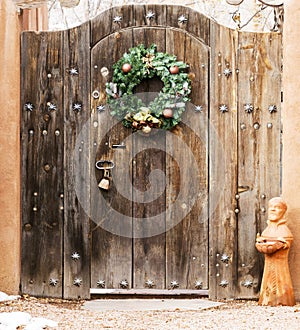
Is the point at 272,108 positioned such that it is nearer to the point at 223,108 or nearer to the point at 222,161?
the point at 223,108

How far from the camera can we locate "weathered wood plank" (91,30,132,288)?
4.78m

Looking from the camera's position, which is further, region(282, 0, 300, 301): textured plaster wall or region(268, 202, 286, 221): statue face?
Answer: region(282, 0, 300, 301): textured plaster wall

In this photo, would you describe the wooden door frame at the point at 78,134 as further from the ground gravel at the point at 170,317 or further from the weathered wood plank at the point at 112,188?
the ground gravel at the point at 170,317

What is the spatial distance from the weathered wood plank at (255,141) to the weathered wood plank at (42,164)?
1287mm

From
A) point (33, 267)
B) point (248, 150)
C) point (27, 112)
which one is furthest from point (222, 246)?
point (27, 112)

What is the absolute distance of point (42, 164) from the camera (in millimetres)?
4820

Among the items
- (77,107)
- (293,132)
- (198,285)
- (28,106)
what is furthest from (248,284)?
(28,106)

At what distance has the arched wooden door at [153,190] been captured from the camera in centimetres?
476

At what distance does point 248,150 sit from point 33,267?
1740 mm

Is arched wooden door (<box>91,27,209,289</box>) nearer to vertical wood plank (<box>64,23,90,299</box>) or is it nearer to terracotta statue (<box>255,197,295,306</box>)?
vertical wood plank (<box>64,23,90,299</box>)

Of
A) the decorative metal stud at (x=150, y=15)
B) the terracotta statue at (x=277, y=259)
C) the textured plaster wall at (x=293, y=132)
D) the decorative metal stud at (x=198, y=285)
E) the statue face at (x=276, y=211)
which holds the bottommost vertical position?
the decorative metal stud at (x=198, y=285)

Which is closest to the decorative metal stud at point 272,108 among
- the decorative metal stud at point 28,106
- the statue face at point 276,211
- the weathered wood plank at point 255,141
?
the weathered wood plank at point 255,141

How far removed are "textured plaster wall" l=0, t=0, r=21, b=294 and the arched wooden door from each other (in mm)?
558

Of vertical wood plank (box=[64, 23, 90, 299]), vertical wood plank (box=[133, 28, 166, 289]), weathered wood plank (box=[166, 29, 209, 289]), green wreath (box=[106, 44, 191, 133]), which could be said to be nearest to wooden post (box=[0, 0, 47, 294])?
vertical wood plank (box=[64, 23, 90, 299])
